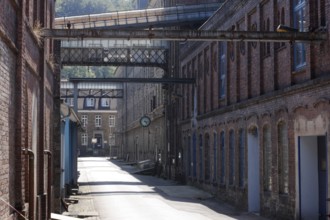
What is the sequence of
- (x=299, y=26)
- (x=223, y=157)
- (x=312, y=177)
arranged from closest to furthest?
1. (x=312, y=177)
2. (x=299, y=26)
3. (x=223, y=157)

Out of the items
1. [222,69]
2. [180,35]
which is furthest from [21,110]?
[222,69]

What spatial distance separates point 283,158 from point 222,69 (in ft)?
31.6

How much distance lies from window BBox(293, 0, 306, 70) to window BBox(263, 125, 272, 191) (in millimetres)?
3324

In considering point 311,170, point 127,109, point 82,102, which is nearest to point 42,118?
point 311,170

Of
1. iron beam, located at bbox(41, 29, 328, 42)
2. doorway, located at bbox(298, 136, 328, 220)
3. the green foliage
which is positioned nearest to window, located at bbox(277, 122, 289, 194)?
doorway, located at bbox(298, 136, 328, 220)

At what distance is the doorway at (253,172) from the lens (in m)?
22.8

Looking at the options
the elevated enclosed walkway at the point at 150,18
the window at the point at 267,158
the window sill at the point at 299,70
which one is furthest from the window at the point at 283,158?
the elevated enclosed walkway at the point at 150,18

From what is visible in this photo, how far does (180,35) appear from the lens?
1455cm

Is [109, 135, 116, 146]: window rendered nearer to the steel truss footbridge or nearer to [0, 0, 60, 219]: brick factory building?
the steel truss footbridge

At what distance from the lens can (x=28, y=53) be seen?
1253 centimetres

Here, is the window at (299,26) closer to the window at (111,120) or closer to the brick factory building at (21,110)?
the brick factory building at (21,110)

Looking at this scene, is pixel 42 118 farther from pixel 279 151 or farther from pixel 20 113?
pixel 279 151

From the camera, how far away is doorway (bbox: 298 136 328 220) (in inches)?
687

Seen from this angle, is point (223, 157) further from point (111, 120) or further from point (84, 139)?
point (84, 139)
